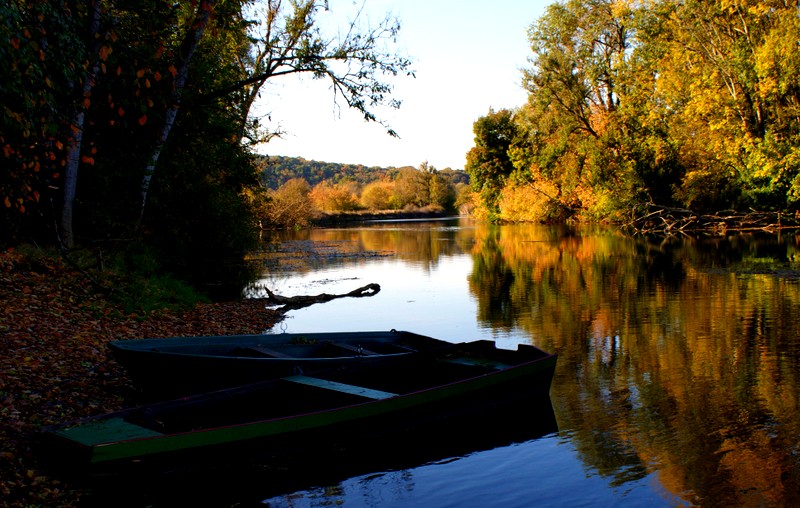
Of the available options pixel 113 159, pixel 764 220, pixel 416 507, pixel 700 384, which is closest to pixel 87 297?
pixel 113 159

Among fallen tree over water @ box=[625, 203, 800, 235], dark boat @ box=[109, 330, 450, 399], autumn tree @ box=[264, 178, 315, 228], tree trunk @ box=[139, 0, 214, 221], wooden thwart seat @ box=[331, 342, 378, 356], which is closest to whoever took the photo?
dark boat @ box=[109, 330, 450, 399]

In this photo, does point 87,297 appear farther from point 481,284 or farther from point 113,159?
point 481,284

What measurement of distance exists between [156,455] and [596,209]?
143ft

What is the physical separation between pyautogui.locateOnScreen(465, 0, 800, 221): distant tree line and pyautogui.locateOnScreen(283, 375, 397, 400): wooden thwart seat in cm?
3195

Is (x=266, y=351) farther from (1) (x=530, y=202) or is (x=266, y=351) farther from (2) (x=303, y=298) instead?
(1) (x=530, y=202)

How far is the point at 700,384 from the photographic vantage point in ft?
31.6

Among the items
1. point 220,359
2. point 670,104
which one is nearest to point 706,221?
point 670,104

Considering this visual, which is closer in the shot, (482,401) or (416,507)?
(416,507)

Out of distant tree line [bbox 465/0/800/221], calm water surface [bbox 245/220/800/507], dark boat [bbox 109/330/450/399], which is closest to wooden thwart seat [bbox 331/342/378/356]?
dark boat [bbox 109/330/450/399]

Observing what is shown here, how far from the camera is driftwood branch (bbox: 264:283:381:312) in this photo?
57.9ft

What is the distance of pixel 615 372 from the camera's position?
1049 centimetres

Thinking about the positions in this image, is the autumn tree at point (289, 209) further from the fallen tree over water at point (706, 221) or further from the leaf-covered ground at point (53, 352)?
the leaf-covered ground at point (53, 352)

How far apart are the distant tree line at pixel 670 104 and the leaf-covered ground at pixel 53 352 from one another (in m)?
29.7

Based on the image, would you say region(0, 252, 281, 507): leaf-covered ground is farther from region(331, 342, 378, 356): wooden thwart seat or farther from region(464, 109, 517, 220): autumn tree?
region(464, 109, 517, 220): autumn tree
